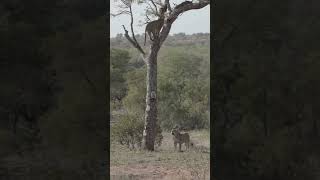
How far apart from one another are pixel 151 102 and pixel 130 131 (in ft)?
2.30

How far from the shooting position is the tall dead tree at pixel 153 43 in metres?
6.66

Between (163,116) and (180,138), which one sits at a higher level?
(163,116)

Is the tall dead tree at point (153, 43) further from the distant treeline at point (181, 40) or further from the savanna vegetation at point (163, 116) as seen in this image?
the distant treeline at point (181, 40)

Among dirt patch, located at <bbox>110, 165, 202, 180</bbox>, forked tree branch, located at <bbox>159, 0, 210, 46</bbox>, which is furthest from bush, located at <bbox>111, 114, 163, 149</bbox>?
forked tree branch, located at <bbox>159, 0, 210, 46</bbox>

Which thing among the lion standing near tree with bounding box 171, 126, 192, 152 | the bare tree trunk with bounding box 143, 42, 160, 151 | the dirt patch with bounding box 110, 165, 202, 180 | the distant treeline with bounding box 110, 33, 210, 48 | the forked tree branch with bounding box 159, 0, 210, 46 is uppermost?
the distant treeline with bounding box 110, 33, 210, 48

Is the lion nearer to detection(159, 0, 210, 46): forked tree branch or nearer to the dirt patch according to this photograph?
the dirt patch

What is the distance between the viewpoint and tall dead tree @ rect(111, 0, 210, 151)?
21.8 feet

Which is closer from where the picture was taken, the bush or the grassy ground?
the grassy ground

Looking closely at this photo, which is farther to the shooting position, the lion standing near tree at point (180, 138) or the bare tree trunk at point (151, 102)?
the lion standing near tree at point (180, 138)

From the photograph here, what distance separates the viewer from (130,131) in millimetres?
7527
